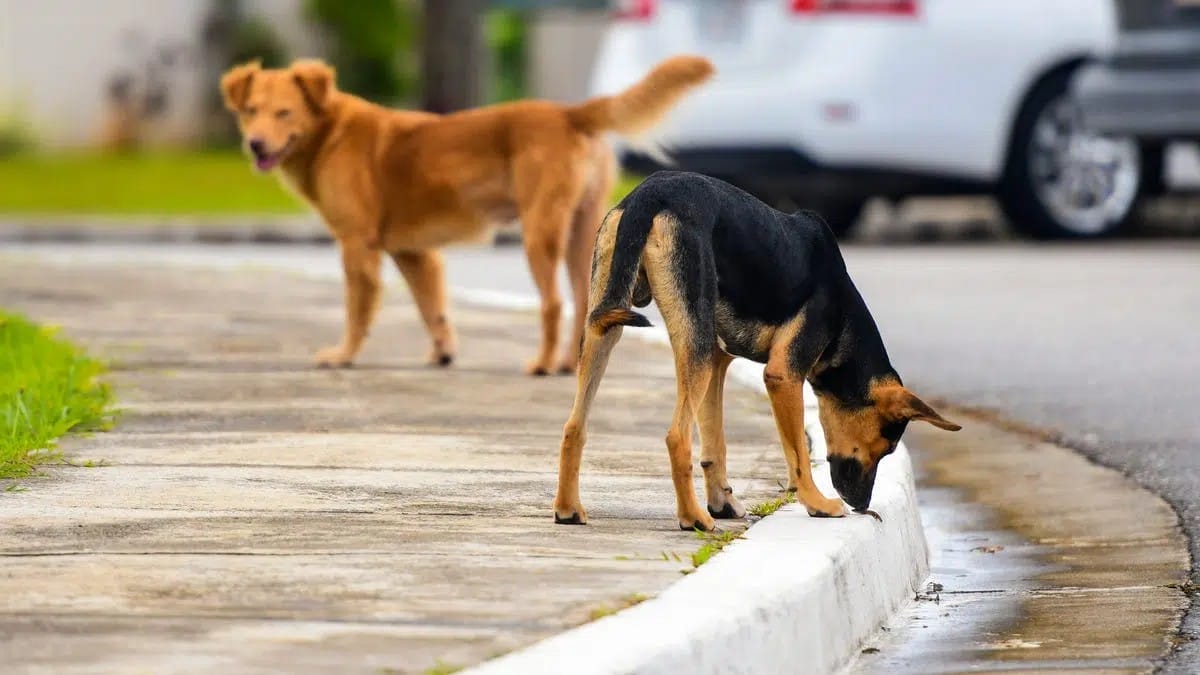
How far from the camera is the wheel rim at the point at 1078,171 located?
43.7ft

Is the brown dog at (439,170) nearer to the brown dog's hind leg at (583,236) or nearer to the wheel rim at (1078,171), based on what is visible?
the brown dog's hind leg at (583,236)

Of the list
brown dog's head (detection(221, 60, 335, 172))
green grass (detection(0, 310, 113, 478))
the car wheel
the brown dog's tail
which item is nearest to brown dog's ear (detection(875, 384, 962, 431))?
green grass (detection(0, 310, 113, 478))

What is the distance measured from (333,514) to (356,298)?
333 centimetres

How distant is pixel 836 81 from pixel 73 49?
17275mm

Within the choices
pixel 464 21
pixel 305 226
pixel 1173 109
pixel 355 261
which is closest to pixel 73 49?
pixel 464 21

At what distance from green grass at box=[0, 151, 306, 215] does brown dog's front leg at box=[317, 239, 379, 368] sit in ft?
32.3

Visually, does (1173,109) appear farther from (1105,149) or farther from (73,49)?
(73,49)

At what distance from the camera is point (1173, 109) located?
12.4 m

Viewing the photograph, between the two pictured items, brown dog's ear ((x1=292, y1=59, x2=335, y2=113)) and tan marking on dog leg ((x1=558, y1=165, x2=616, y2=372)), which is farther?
brown dog's ear ((x1=292, y1=59, x2=335, y2=113))

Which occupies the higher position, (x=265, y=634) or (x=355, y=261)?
(x=265, y=634)

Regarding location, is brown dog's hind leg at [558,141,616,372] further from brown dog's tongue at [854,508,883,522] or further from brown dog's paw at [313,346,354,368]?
brown dog's tongue at [854,508,883,522]

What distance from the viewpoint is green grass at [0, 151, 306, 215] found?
1881 centimetres

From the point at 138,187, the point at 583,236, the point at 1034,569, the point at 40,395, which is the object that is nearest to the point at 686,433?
the point at 1034,569

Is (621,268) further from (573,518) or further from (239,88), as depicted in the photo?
(239,88)
